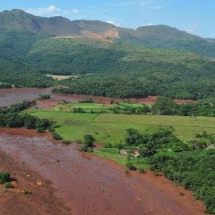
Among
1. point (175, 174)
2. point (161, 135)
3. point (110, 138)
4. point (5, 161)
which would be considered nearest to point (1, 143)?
point (5, 161)

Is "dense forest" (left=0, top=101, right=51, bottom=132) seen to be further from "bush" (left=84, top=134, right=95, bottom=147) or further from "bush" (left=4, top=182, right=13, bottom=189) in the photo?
"bush" (left=4, top=182, right=13, bottom=189)

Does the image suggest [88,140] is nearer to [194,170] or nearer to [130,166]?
[130,166]

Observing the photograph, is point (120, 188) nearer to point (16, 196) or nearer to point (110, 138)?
point (16, 196)

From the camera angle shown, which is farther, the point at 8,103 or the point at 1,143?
the point at 8,103

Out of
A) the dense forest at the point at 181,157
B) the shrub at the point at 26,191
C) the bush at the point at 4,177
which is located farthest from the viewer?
the dense forest at the point at 181,157

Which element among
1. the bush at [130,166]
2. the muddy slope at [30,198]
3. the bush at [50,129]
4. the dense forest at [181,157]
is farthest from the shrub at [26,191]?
the bush at [50,129]

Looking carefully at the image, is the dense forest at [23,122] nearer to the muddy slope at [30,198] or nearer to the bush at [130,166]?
the bush at [130,166]

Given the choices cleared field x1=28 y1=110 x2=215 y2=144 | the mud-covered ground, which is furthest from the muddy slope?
the mud-covered ground
